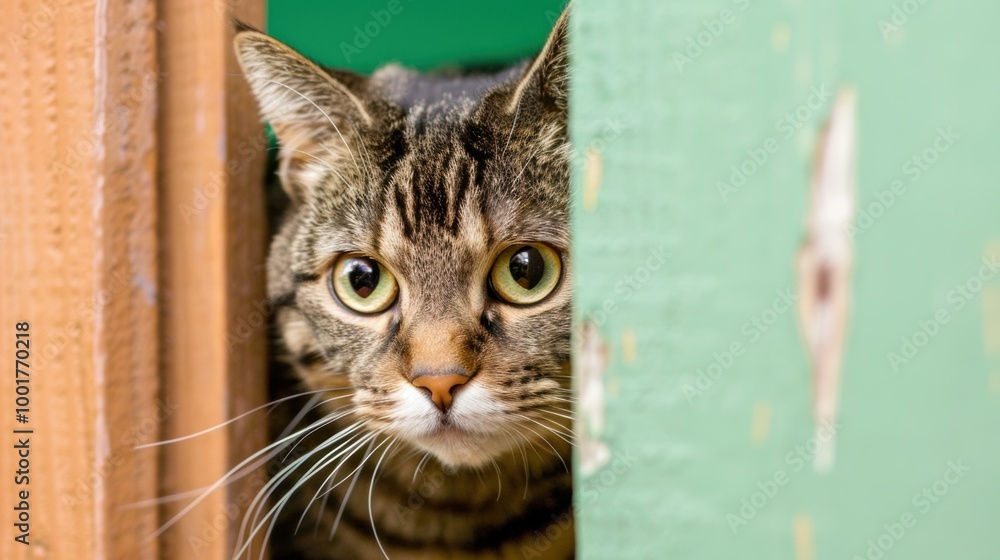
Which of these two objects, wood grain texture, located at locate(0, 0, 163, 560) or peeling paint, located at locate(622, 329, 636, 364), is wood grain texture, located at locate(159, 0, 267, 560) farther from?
peeling paint, located at locate(622, 329, 636, 364)

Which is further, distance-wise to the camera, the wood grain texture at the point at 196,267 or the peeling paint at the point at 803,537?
the wood grain texture at the point at 196,267

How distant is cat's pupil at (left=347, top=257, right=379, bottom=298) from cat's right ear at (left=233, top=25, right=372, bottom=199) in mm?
155

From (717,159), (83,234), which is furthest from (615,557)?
(83,234)

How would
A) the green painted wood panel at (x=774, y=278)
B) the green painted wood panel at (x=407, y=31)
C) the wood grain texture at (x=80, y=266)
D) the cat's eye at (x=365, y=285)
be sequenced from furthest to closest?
the green painted wood panel at (x=407, y=31) < the cat's eye at (x=365, y=285) < the wood grain texture at (x=80, y=266) < the green painted wood panel at (x=774, y=278)

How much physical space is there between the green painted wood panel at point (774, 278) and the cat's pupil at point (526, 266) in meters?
0.54

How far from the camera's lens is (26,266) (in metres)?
0.84

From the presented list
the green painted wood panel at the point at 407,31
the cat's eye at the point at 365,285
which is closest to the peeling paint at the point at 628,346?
the cat's eye at the point at 365,285

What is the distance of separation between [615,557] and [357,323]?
74 centimetres

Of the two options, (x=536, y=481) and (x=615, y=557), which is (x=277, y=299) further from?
(x=615, y=557)

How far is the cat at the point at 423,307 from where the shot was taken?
1011 mm

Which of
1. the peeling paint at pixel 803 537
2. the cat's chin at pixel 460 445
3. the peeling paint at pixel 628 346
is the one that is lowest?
the cat's chin at pixel 460 445

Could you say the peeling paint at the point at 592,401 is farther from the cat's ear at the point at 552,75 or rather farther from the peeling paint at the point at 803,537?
the cat's ear at the point at 552,75

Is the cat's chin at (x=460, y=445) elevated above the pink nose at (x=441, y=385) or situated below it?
below

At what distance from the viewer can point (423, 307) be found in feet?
3.46
